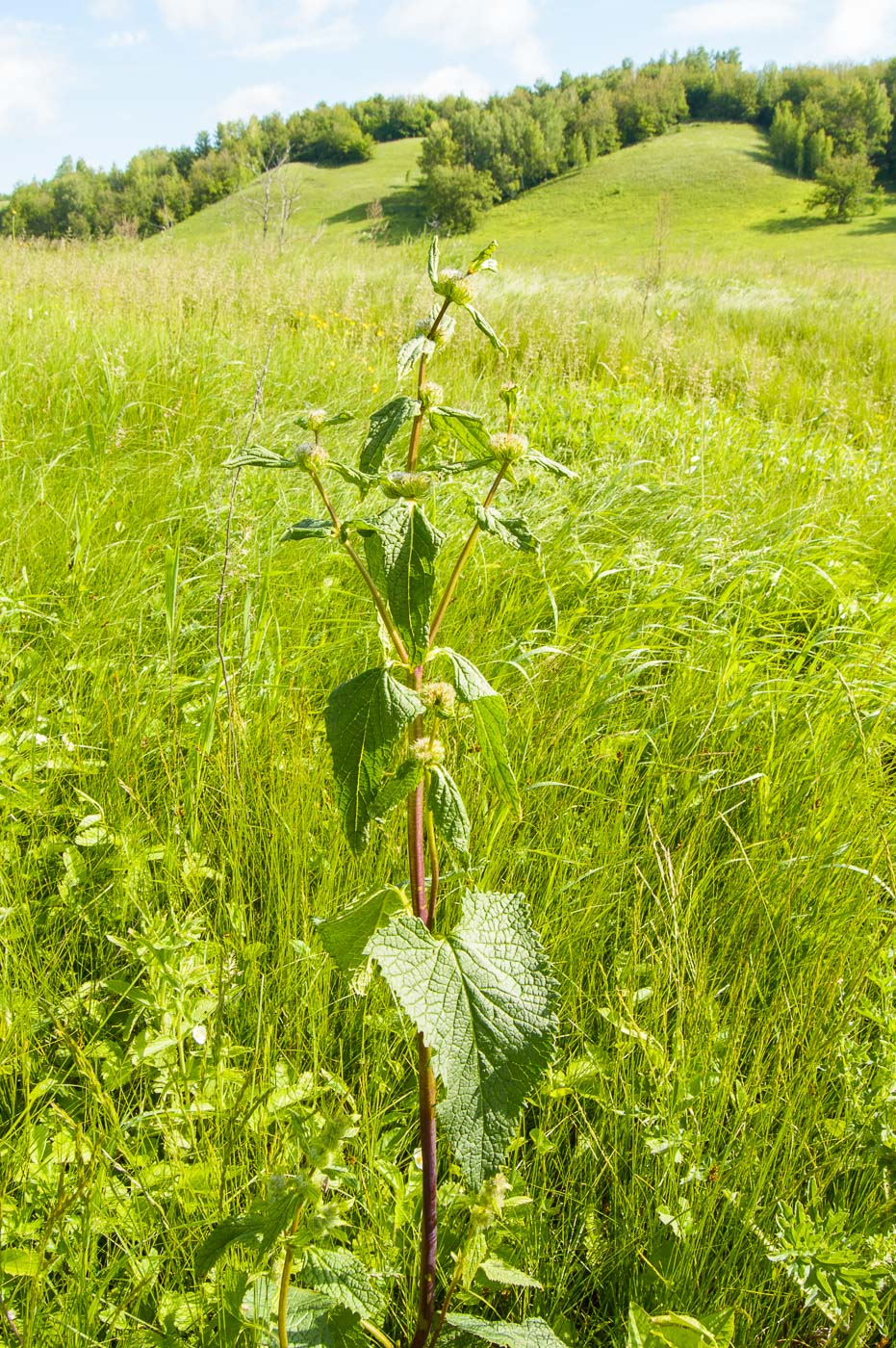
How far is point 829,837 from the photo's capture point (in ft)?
5.67

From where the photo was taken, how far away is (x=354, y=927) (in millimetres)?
924

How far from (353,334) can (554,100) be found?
5086 cm

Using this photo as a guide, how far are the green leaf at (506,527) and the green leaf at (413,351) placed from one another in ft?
0.53

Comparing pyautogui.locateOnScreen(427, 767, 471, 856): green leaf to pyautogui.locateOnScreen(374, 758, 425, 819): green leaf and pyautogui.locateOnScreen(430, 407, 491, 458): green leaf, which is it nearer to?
pyautogui.locateOnScreen(374, 758, 425, 819): green leaf

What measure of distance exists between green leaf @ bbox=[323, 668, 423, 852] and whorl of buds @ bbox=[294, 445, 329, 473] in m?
0.24

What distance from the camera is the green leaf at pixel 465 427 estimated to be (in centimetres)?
96

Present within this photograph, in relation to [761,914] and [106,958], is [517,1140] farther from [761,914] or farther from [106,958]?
[106,958]

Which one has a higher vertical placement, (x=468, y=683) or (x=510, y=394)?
(x=510, y=394)

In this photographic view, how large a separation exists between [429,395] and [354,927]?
0.59 m

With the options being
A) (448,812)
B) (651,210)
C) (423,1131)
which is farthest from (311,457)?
(651,210)

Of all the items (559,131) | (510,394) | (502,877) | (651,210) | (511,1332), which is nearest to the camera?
(511,1332)

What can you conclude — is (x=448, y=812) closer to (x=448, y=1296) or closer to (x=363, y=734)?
(x=363, y=734)

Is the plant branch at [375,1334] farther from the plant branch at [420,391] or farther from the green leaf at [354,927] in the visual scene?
the plant branch at [420,391]

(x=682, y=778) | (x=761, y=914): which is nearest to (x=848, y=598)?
(x=682, y=778)
